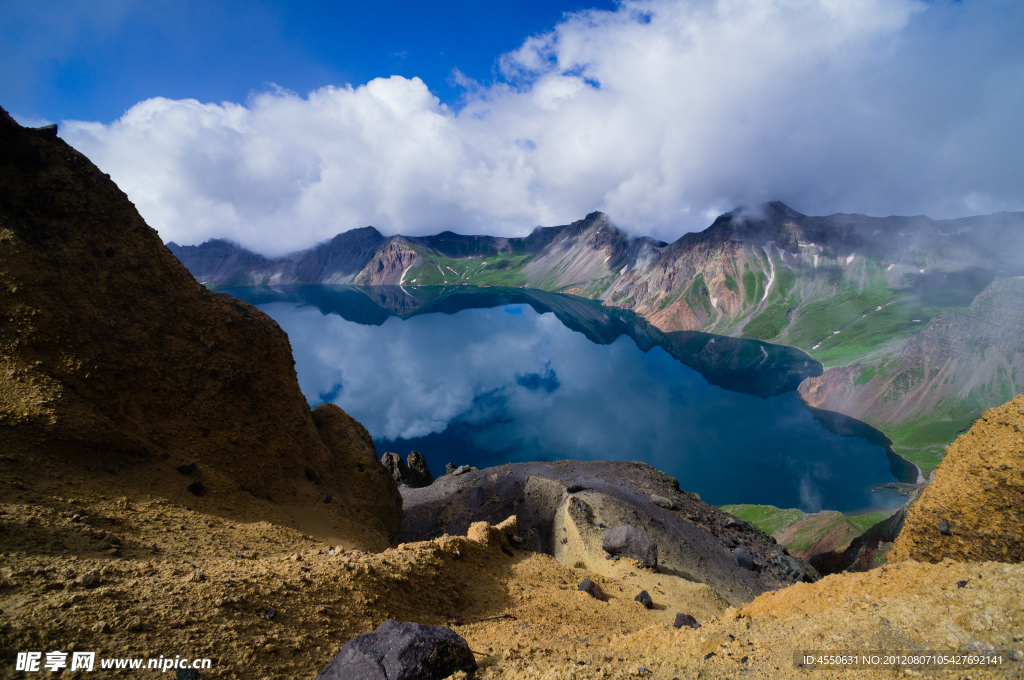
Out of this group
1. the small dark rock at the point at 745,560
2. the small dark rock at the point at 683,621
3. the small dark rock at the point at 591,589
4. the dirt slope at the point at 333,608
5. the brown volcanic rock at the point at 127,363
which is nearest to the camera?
the dirt slope at the point at 333,608

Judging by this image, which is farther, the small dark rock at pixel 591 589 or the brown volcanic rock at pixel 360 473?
the brown volcanic rock at pixel 360 473

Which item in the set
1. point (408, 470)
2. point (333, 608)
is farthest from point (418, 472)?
point (333, 608)

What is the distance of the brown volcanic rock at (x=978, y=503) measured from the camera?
11.4 m

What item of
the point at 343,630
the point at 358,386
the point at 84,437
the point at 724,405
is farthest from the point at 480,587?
the point at 724,405

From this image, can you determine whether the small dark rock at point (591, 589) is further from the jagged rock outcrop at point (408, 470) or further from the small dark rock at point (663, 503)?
the jagged rock outcrop at point (408, 470)

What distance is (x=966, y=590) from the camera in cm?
775

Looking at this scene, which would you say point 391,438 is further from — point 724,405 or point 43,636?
point 724,405

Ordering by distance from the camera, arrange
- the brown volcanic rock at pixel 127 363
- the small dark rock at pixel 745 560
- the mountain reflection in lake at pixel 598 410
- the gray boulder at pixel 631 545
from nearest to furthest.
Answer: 1. the brown volcanic rock at pixel 127 363
2. the gray boulder at pixel 631 545
3. the small dark rock at pixel 745 560
4. the mountain reflection in lake at pixel 598 410

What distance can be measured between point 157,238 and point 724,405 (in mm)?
114166

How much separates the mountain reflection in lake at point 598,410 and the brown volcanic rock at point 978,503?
194 feet

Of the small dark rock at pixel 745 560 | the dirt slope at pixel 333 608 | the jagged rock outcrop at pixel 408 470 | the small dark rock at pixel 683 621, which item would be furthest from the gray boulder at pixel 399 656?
the jagged rock outcrop at pixel 408 470

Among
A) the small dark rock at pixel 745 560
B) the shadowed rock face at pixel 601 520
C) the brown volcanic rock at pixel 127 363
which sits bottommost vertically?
the small dark rock at pixel 745 560

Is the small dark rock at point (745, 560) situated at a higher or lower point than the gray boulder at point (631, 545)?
lower

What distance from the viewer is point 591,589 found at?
53.5 ft
